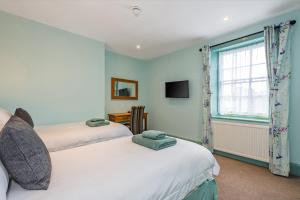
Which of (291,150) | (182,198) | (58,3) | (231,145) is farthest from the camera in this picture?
(231,145)

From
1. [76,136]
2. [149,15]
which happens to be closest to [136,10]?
[149,15]

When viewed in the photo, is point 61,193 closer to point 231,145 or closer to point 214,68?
point 231,145

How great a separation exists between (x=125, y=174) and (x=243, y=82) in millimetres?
3046

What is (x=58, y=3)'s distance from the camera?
212 cm

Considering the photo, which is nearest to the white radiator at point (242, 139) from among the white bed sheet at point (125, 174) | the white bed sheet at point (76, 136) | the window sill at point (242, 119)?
the window sill at point (242, 119)

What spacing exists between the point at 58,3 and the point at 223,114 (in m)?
3.71

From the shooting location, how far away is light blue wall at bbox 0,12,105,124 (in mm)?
2363

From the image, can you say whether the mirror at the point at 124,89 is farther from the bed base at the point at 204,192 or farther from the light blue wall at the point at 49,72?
the bed base at the point at 204,192

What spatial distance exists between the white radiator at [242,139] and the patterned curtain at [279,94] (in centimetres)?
14

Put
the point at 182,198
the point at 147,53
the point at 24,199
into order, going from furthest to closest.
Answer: the point at 147,53
the point at 182,198
the point at 24,199

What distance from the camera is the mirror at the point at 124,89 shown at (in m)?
4.23

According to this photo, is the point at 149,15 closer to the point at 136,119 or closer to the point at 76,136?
the point at 76,136

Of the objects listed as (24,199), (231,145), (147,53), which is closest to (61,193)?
(24,199)

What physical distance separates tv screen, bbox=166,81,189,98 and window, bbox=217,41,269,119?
0.80m
